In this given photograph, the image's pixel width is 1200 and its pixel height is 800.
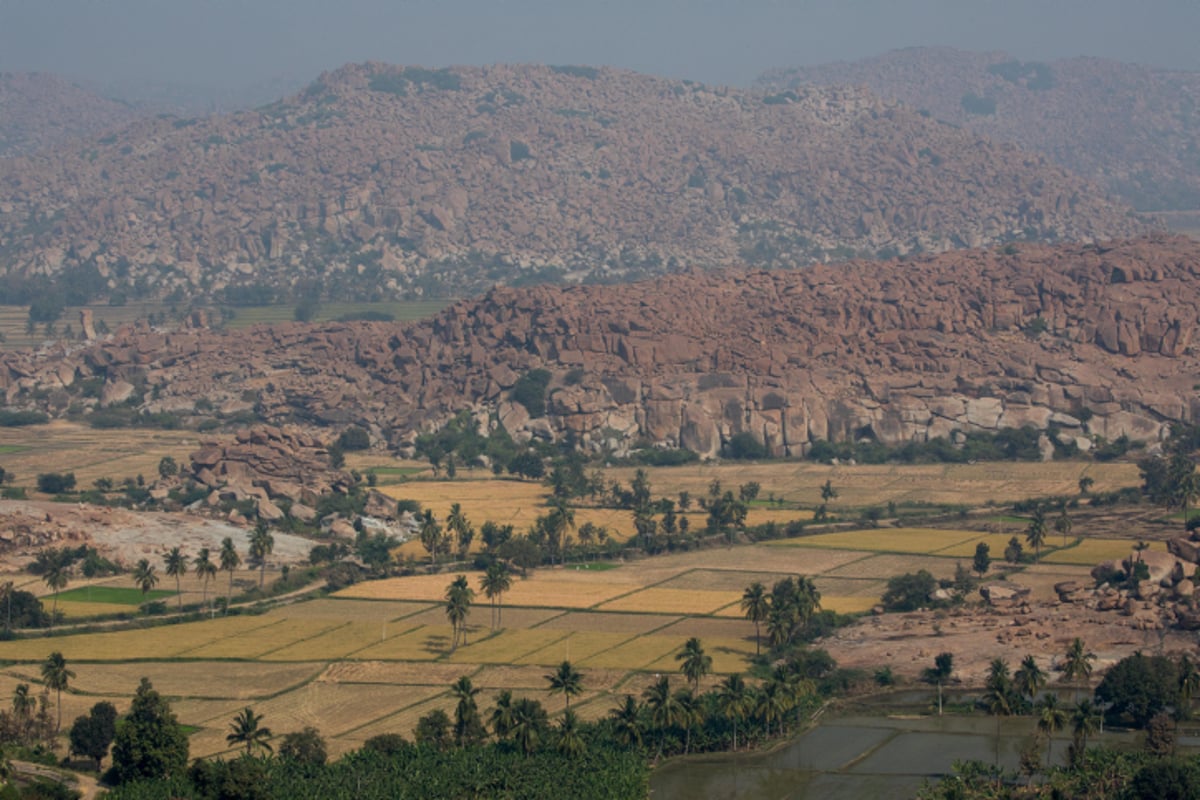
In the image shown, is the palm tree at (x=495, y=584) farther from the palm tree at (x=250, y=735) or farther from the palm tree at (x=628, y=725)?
the palm tree at (x=250, y=735)

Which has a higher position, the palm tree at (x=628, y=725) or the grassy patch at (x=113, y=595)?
the grassy patch at (x=113, y=595)

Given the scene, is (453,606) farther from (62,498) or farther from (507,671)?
(62,498)

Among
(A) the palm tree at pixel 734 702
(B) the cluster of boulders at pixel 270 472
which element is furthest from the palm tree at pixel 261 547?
(A) the palm tree at pixel 734 702

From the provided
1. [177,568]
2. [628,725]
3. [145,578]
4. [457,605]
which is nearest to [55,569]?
[145,578]

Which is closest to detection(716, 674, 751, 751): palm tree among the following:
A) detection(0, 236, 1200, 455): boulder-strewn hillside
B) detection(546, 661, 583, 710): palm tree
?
detection(546, 661, 583, 710): palm tree

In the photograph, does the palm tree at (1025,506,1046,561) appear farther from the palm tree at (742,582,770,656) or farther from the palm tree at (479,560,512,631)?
the palm tree at (479,560,512,631)

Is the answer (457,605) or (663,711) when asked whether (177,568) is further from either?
(663,711)
